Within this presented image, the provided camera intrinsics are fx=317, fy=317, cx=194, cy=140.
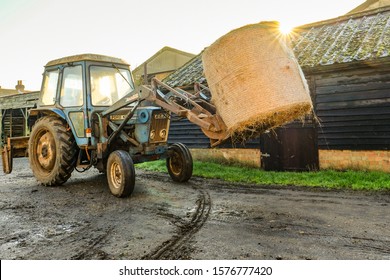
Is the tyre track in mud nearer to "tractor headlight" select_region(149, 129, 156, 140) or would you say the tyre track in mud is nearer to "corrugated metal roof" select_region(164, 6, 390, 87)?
"tractor headlight" select_region(149, 129, 156, 140)

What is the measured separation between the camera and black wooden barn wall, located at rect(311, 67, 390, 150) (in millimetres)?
7273

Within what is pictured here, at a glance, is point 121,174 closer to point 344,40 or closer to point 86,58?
point 86,58

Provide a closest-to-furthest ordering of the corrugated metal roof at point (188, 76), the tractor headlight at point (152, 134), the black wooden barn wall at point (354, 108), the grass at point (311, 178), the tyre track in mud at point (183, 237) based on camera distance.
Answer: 1. the tyre track in mud at point (183, 237)
2. the tractor headlight at point (152, 134)
3. the grass at point (311, 178)
4. the black wooden barn wall at point (354, 108)
5. the corrugated metal roof at point (188, 76)

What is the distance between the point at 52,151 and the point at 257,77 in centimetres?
457

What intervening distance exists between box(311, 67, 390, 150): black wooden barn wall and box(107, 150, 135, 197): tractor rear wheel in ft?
16.5

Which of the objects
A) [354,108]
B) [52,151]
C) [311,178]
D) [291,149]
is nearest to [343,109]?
[354,108]

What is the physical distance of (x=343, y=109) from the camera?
7.80 m

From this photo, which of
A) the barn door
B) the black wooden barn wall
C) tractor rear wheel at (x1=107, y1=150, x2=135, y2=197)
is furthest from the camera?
the barn door

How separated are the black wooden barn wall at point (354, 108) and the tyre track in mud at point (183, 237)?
14.2 ft

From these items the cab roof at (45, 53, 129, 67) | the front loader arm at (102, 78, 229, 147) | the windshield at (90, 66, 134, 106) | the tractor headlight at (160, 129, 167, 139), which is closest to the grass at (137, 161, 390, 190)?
the tractor headlight at (160, 129, 167, 139)

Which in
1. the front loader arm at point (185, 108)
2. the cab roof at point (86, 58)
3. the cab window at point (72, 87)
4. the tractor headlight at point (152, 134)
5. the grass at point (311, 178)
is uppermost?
the cab roof at point (86, 58)

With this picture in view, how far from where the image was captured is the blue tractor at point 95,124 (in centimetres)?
591

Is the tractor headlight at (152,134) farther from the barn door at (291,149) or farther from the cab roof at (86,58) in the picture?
the barn door at (291,149)

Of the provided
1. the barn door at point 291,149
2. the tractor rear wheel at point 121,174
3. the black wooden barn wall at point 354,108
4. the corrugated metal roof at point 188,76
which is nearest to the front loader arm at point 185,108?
the tractor rear wheel at point 121,174
